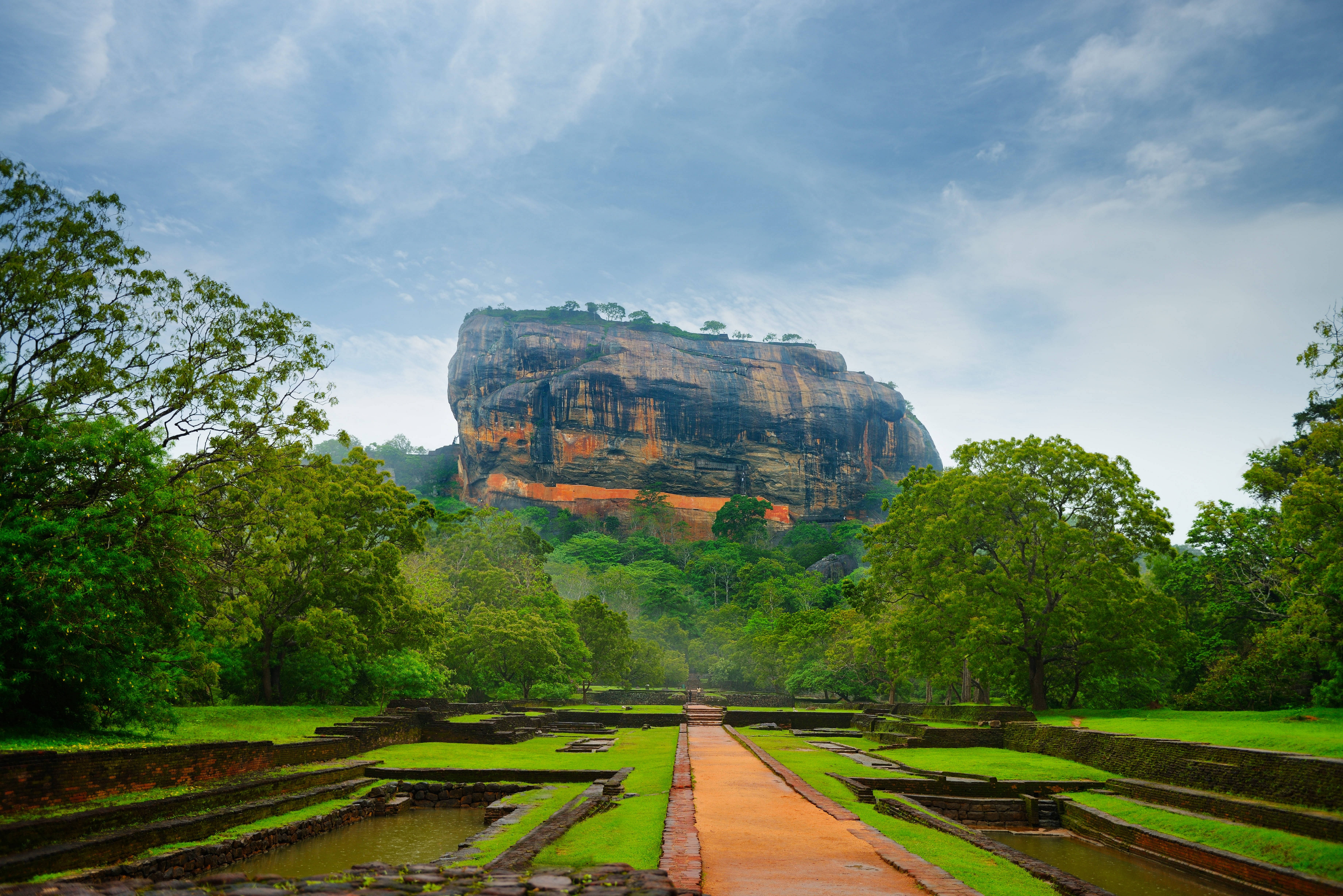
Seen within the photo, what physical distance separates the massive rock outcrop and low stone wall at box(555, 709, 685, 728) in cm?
7366

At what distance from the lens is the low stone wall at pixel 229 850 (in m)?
8.48

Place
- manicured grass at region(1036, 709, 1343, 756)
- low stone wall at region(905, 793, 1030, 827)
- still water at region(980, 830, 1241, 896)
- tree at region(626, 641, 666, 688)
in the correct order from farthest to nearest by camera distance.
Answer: tree at region(626, 641, 666, 688), low stone wall at region(905, 793, 1030, 827), manicured grass at region(1036, 709, 1343, 756), still water at region(980, 830, 1241, 896)

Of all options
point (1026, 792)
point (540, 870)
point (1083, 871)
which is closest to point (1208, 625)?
point (1026, 792)

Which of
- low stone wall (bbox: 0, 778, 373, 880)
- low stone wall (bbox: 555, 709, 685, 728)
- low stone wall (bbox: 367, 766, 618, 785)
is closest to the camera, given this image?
low stone wall (bbox: 0, 778, 373, 880)

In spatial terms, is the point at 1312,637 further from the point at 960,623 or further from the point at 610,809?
the point at 610,809

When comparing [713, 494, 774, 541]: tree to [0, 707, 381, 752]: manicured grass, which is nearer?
[0, 707, 381, 752]: manicured grass

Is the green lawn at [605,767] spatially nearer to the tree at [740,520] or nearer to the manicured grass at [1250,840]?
the manicured grass at [1250,840]

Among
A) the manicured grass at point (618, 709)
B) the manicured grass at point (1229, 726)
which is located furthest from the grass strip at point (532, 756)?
the manicured grass at point (1229, 726)

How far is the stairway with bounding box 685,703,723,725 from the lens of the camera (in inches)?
1202

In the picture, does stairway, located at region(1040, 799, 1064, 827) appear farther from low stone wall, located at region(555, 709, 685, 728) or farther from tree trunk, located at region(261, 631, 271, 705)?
tree trunk, located at region(261, 631, 271, 705)

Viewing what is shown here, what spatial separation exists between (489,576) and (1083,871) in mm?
34209

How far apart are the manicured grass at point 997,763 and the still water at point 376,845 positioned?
9039 mm

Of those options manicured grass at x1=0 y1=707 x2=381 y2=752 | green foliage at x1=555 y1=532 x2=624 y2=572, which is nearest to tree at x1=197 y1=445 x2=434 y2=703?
manicured grass at x1=0 y1=707 x2=381 y2=752

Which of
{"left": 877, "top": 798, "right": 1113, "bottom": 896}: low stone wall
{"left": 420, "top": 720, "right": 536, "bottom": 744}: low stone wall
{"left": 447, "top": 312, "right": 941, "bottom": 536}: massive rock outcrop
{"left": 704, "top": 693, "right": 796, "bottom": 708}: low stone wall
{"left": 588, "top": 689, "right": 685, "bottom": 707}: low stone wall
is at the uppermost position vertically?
{"left": 447, "top": 312, "right": 941, "bottom": 536}: massive rock outcrop
